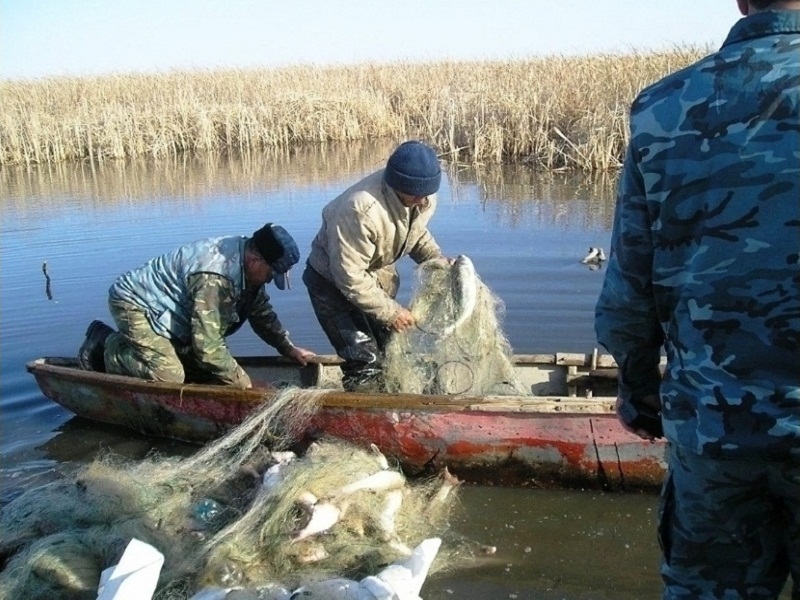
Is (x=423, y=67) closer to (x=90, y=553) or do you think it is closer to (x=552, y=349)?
(x=552, y=349)

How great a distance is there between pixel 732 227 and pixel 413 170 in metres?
3.80

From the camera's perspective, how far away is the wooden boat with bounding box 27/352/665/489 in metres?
5.18

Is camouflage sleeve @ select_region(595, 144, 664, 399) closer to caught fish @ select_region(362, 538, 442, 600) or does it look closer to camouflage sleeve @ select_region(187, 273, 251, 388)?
caught fish @ select_region(362, 538, 442, 600)

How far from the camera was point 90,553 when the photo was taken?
4062mm

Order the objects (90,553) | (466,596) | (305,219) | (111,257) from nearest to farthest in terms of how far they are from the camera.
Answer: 1. (90,553)
2. (466,596)
3. (111,257)
4. (305,219)

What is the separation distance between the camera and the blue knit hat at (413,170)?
221 inches

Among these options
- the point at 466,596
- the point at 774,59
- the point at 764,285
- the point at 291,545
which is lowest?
the point at 466,596

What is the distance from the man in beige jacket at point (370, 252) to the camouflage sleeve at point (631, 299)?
134 inches

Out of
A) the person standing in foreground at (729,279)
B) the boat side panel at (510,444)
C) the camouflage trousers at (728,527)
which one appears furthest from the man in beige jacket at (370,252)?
the camouflage trousers at (728,527)

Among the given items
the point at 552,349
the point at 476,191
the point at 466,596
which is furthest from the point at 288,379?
the point at 476,191

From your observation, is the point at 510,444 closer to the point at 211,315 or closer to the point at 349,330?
the point at 349,330

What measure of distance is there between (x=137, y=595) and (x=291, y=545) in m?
0.97

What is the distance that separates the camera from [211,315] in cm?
581

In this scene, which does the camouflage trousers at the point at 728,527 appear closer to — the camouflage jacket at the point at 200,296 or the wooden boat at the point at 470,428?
the wooden boat at the point at 470,428
